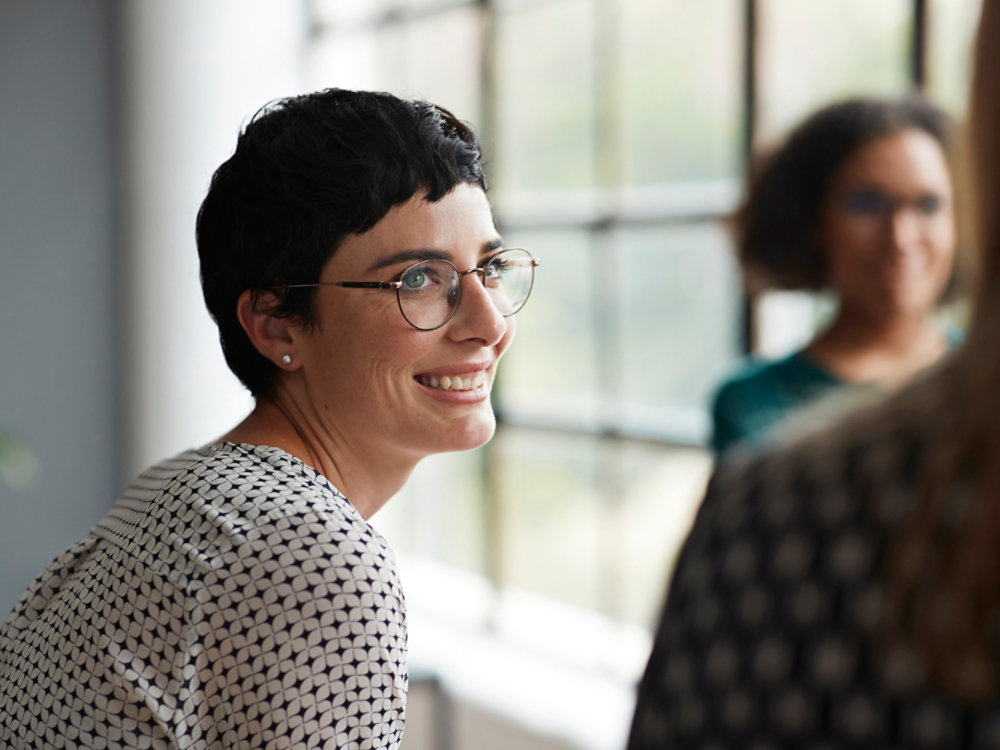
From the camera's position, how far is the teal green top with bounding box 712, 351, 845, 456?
2166 mm

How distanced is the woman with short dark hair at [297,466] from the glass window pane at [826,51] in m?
1.79

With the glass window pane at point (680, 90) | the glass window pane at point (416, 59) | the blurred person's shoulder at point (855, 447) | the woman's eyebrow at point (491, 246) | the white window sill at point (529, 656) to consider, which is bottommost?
the white window sill at point (529, 656)

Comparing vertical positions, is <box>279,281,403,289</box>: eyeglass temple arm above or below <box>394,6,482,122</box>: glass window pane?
below

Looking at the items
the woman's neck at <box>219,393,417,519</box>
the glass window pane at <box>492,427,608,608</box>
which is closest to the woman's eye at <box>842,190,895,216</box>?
the woman's neck at <box>219,393,417,519</box>

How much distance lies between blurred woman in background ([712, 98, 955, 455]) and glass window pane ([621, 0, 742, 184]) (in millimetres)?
969

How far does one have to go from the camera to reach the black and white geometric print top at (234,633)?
1015mm

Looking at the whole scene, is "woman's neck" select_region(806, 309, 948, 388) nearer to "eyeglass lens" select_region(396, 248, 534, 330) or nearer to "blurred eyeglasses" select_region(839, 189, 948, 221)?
"blurred eyeglasses" select_region(839, 189, 948, 221)

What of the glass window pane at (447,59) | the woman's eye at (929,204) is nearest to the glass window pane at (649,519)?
the woman's eye at (929,204)

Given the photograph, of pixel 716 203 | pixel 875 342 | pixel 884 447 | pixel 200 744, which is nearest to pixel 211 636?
pixel 200 744

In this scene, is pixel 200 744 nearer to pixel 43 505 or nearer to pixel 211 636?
pixel 211 636

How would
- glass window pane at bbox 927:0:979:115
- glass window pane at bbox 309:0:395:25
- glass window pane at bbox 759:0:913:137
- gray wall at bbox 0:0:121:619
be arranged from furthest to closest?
glass window pane at bbox 309:0:395:25
gray wall at bbox 0:0:121:619
glass window pane at bbox 759:0:913:137
glass window pane at bbox 927:0:979:115

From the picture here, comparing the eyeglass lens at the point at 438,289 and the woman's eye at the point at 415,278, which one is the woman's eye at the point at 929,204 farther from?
the woman's eye at the point at 415,278

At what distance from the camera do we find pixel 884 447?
0.57 metres

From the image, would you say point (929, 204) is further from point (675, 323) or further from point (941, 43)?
point (675, 323)
